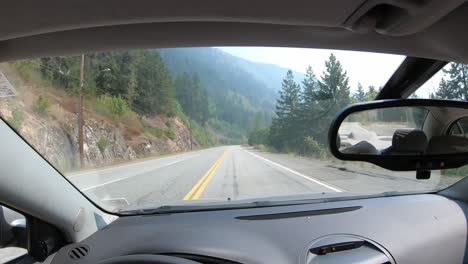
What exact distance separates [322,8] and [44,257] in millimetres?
2695

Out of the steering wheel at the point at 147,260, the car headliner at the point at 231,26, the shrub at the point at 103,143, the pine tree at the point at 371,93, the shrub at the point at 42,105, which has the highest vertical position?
the car headliner at the point at 231,26

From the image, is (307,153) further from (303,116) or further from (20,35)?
(20,35)

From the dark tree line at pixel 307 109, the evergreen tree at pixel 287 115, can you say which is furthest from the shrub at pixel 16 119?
the evergreen tree at pixel 287 115

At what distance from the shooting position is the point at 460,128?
3521 mm

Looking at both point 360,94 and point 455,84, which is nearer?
point 455,84

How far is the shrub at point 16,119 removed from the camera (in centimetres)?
347

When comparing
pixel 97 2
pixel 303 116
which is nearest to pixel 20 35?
pixel 97 2

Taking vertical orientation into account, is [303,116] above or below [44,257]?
above

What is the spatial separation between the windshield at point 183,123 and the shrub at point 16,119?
2 cm

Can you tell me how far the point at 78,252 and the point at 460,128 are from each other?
309cm

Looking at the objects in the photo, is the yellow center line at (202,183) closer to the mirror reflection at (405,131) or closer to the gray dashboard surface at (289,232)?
the gray dashboard surface at (289,232)

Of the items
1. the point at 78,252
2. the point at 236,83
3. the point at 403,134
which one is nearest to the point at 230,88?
the point at 236,83

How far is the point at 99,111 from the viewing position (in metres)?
6.00

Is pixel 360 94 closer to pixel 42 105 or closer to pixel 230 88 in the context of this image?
pixel 230 88
